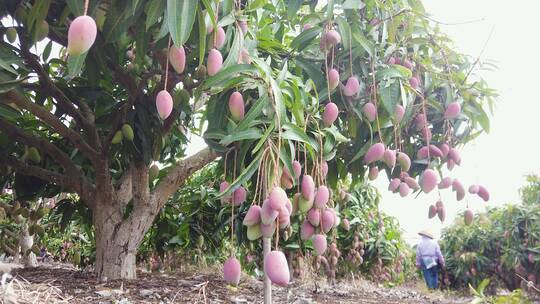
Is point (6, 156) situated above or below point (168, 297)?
above

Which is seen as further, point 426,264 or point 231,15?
point 426,264

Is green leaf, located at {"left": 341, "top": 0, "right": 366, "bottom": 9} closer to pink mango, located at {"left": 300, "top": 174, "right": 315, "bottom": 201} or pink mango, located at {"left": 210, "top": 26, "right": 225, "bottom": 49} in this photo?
pink mango, located at {"left": 210, "top": 26, "right": 225, "bottom": 49}

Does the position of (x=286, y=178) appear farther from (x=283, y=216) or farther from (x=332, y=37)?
(x=332, y=37)

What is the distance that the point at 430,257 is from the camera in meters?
4.16

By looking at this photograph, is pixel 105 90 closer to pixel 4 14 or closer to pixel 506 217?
pixel 4 14

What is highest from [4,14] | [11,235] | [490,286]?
[4,14]

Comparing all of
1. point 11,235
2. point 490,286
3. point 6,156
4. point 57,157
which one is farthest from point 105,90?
point 490,286

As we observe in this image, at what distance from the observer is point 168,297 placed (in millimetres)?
1464

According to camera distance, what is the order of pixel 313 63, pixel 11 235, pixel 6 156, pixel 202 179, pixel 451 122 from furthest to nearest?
pixel 11 235 < pixel 202 179 < pixel 6 156 < pixel 451 122 < pixel 313 63

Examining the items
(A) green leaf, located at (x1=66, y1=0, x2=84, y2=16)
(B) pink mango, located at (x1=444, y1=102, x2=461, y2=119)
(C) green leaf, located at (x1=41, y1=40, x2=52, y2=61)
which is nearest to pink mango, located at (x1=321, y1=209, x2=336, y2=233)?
(B) pink mango, located at (x1=444, y1=102, x2=461, y2=119)

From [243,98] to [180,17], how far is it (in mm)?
401

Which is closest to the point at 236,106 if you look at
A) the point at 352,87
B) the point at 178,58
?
the point at 178,58

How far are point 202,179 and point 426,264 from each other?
8.34ft

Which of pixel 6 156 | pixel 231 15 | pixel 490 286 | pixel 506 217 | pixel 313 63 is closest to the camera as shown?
pixel 231 15
